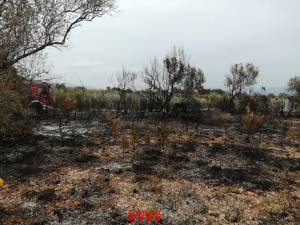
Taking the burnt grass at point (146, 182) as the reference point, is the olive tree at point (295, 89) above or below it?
above

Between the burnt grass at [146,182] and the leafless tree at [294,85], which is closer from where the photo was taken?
the burnt grass at [146,182]

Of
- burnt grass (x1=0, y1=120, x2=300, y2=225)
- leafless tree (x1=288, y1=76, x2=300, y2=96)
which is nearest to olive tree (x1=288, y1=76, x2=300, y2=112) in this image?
leafless tree (x1=288, y1=76, x2=300, y2=96)

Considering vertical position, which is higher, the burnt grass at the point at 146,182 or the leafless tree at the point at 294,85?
the leafless tree at the point at 294,85

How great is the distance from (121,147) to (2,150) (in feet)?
13.8

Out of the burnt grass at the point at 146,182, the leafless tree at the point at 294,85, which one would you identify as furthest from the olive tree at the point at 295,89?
the burnt grass at the point at 146,182

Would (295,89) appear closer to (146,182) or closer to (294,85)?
(294,85)

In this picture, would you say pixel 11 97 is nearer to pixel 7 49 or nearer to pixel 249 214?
pixel 7 49

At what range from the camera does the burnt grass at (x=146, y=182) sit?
239 inches

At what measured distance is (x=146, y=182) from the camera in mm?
7828

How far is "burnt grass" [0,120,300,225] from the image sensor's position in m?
6.07

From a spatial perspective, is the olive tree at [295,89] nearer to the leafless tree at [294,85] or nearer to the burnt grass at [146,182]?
the leafless tree at [294,85]

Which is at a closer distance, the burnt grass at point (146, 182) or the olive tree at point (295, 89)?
the burnt grass at point (146, 182)

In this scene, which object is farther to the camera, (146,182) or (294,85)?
(294,85)

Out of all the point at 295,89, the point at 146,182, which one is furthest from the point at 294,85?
the point at 146,182
